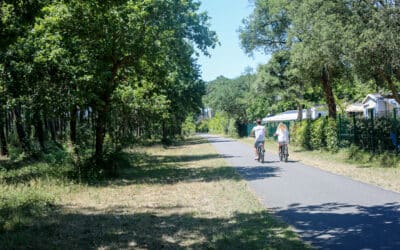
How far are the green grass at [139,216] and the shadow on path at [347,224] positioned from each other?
382mm

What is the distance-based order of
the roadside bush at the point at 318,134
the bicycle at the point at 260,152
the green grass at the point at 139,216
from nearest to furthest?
the green grass at the point at 139,216 < the bicycle at the point at 260,152 < the roadside bush at the point at 318,134

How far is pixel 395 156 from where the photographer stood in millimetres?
16469

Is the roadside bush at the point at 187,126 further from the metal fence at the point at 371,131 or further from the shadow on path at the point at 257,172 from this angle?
the shadow on path at the point at 257,172

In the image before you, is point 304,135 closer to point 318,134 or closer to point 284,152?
point 318,134

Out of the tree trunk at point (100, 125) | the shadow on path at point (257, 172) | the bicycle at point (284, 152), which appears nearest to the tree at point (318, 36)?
the bicycle at point (284, 152)

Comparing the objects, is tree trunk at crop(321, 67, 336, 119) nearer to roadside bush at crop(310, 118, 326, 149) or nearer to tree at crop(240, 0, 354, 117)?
tree at crop(240, 0, 354, 117)

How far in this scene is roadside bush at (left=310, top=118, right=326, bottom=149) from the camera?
82.2 feet

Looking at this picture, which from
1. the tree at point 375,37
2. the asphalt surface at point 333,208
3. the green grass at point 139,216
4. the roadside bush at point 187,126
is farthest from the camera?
the roadside bush at point 187,126

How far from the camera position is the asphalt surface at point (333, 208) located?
21.9ft

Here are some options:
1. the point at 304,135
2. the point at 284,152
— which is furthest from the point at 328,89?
the point at 284,152

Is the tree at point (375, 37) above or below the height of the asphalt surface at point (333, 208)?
above

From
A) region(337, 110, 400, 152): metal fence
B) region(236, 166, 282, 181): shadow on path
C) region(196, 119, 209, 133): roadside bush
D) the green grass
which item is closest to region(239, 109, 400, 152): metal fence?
region(337, 110, 400, 152): metal fence

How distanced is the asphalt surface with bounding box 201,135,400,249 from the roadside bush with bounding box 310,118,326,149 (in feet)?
33.7

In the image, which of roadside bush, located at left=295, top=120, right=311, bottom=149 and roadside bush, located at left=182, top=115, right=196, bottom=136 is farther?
roadside bush, located at left=182, top=115, right=196, bottom=136
